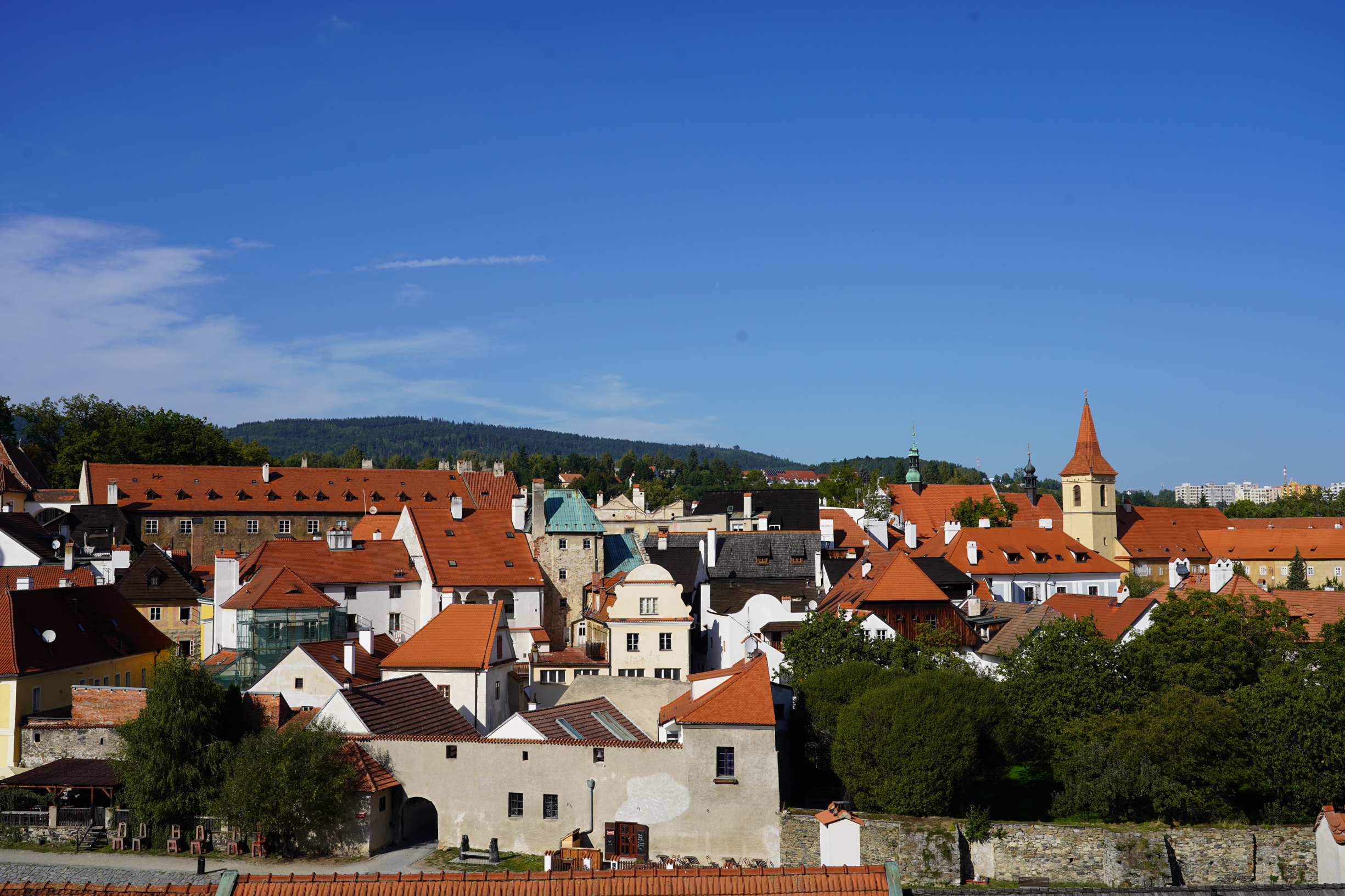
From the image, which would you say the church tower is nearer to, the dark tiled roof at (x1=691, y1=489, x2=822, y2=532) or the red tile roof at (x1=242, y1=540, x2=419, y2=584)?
the dark tiled roof at (x1=691, y1=489, x2=822, y2=532)

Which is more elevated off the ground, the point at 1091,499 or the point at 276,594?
the point at 1091,499

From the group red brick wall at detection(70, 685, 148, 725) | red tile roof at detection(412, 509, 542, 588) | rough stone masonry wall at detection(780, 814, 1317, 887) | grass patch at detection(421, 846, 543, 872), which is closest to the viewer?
rough stone masonry wall at detection(780, 814, 1317, 887)

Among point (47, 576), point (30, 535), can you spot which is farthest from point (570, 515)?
point (30, 535)

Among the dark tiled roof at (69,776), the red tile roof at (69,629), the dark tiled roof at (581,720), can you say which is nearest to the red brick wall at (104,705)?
the dark tiled roof at (69,776)

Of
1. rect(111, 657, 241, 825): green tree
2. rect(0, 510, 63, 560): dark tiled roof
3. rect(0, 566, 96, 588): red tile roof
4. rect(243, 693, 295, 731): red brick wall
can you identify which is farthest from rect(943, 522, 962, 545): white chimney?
rect(0, 510, 63, 560): dark tiled roof

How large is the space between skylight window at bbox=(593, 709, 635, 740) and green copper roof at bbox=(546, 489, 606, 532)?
1908cm

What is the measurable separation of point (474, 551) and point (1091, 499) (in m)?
56.2

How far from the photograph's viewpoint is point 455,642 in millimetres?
43719

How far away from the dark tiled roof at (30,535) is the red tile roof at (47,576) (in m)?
3.69

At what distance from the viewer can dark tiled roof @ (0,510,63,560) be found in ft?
193

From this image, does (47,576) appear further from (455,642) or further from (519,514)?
(455,642)

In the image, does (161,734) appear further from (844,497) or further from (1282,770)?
(844,497)

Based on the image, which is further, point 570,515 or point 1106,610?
point 570,515

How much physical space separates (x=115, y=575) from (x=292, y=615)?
14846mm
